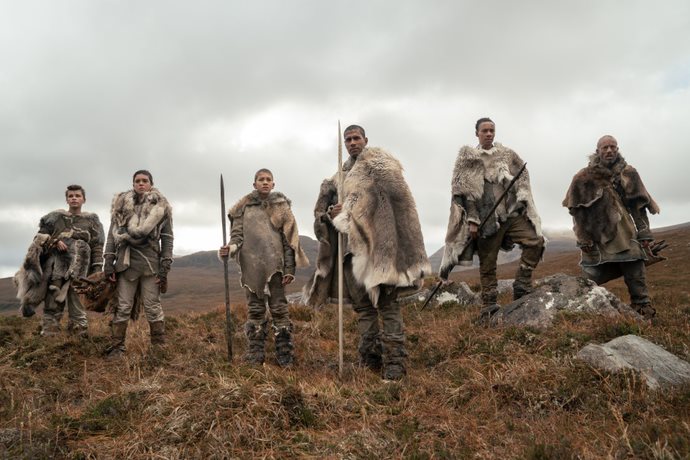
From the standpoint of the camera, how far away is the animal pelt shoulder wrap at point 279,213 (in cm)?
694

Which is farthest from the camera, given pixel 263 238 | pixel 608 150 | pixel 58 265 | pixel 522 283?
pixel 58 265

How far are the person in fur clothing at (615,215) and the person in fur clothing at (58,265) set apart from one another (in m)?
9.33

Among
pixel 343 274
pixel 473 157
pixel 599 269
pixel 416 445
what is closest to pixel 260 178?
pixel 343 274

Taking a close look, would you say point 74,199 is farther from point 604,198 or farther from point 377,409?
point 604,198

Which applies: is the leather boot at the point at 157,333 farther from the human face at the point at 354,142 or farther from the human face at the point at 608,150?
the human face at the point at 608,150

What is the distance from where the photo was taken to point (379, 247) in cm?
561

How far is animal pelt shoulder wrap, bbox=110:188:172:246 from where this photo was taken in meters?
7.37

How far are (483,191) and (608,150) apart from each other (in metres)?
2.38

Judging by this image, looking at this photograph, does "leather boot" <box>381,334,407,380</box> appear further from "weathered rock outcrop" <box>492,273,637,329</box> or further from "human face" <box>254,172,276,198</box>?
"human face" <box>254,172,276,198</box>

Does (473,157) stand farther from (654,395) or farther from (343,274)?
(654,395)

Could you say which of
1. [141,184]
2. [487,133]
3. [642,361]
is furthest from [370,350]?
[141,184]

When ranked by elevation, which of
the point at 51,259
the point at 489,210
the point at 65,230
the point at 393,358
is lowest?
the point at 393,358

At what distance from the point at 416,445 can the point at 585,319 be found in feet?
14.7

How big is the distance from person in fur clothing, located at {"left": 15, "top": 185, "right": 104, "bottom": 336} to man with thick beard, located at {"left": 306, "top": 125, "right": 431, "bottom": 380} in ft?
18.7
